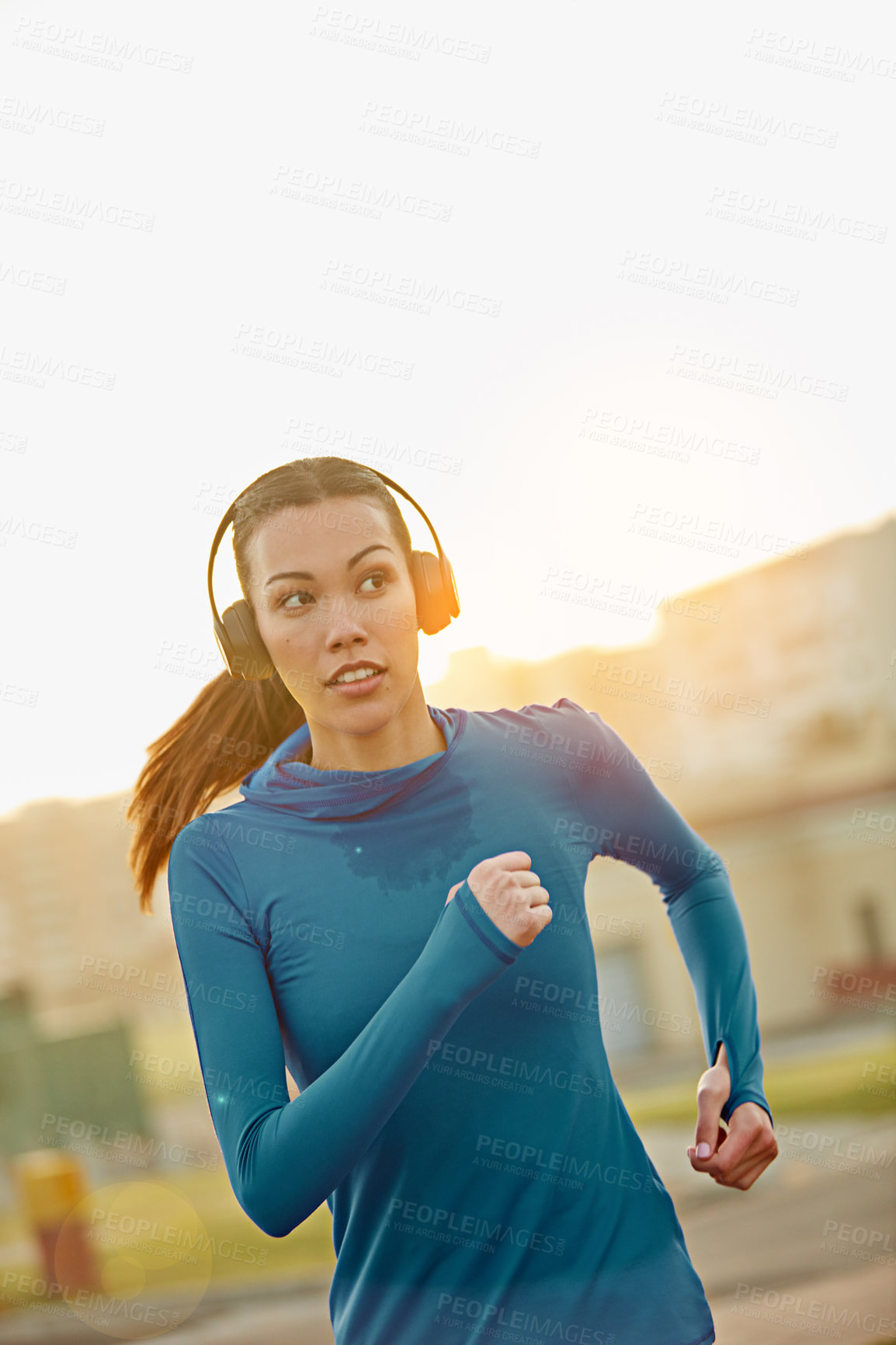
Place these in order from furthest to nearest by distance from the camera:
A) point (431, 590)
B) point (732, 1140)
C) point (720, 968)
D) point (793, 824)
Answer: point (793, 824)
point (720, 968)
point (431, 590)
point (732, 1140)

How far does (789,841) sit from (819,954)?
2.77 meters

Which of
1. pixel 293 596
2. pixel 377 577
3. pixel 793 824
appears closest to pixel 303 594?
pixel 293 596

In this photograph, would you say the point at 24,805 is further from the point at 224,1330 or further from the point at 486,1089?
the point at 486,1089

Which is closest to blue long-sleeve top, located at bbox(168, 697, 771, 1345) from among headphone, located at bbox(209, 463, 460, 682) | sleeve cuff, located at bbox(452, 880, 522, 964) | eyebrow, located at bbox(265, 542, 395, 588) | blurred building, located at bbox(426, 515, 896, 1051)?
sleeve cuff, located at bbox(452, 880, 522, 964)

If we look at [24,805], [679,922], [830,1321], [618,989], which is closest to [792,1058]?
[618,989]

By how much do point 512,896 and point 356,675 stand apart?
1.39ft

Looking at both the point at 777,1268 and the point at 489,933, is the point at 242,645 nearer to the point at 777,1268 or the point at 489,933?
the point at 489,933

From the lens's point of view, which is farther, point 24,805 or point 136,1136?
point 24,805

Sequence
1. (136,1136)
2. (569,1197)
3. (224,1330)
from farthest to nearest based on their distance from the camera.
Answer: (136,1136)
(224,1330)
(569,1197)

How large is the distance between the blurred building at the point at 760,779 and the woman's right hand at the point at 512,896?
248 centimetres

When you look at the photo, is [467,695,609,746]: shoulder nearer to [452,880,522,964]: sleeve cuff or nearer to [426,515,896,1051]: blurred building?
[452,880,522,964]: sleeve cuff

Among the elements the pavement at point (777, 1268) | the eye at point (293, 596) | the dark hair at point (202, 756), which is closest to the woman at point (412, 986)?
the eye at point (293, 596)

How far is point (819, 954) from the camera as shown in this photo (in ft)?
77.9

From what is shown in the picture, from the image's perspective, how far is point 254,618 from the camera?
171cm
